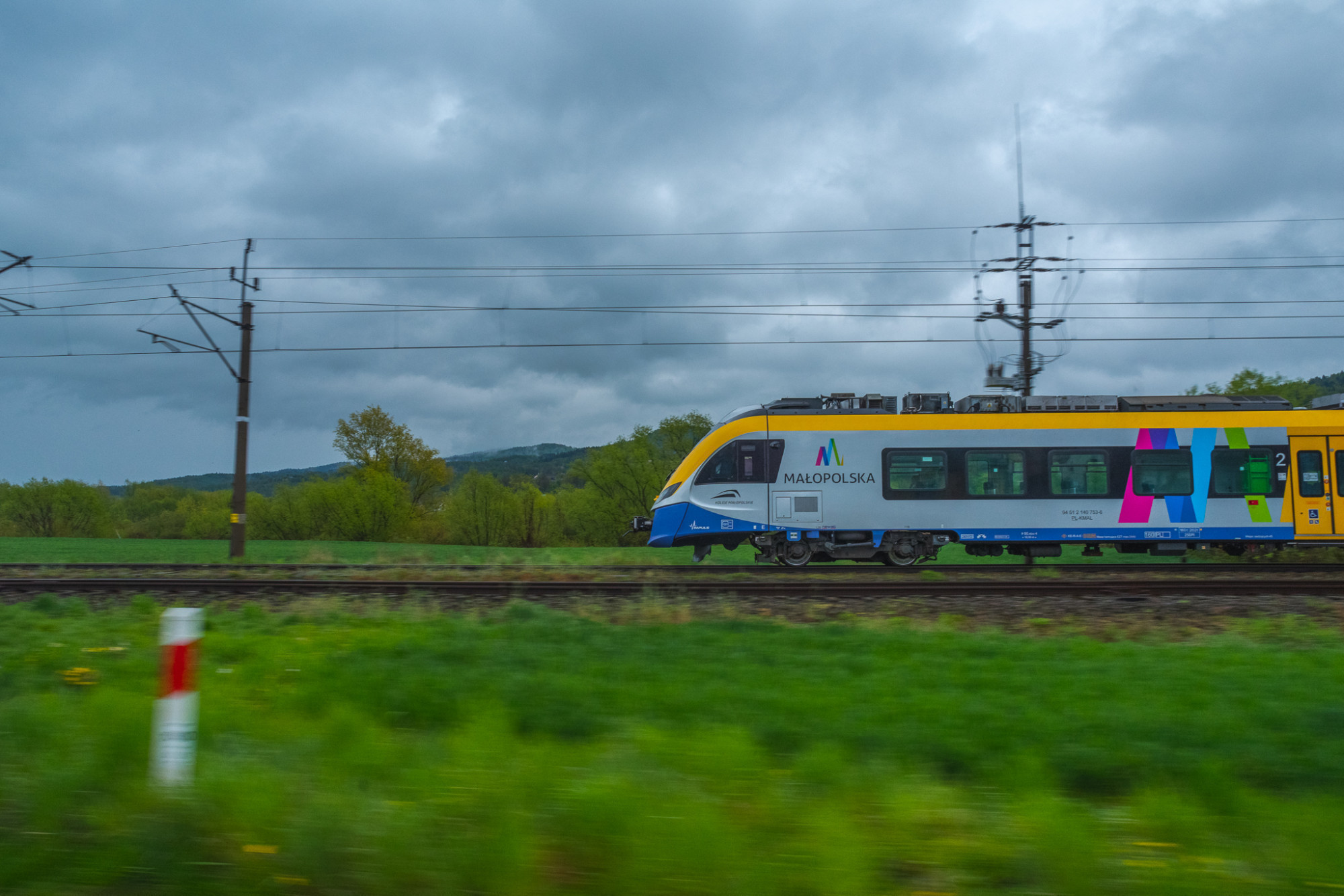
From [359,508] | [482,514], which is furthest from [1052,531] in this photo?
[359,508]

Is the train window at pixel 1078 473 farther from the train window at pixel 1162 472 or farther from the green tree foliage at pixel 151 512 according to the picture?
the green tree foliage at pixel 151 512

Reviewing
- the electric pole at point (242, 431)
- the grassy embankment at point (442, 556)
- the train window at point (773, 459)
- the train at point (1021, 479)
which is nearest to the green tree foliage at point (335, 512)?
the grassy embankment at point (442, 556)

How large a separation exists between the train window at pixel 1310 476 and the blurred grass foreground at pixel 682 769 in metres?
11.4

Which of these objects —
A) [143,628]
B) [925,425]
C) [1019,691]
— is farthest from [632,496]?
[1019,691]

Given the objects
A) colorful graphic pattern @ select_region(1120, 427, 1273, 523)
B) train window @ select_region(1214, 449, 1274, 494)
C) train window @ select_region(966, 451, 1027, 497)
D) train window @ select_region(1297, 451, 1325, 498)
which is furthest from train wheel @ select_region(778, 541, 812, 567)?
train window @ select_region(1297, 451, 1325, 498)

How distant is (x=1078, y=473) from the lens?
16.3 m

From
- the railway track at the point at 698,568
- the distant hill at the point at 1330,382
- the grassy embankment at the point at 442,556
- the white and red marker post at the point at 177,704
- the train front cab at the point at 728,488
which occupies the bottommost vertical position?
the grassy embankment at the point at 442,556

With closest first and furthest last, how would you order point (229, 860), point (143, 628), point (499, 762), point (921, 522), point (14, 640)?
point (229, 860) < point (499, 762) < point (14, 640) < point (143, 628) < point (921, 522)

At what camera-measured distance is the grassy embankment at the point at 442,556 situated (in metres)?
19.3

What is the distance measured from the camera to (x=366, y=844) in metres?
2.84

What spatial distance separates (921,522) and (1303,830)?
13.5 m

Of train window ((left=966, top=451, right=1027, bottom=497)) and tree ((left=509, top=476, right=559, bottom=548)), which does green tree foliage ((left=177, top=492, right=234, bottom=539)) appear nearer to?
tree ((left=509, top=476, right=559, bottom=548))

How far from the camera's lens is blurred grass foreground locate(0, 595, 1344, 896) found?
2.76 metres

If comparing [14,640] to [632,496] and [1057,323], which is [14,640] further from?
[632,496]
